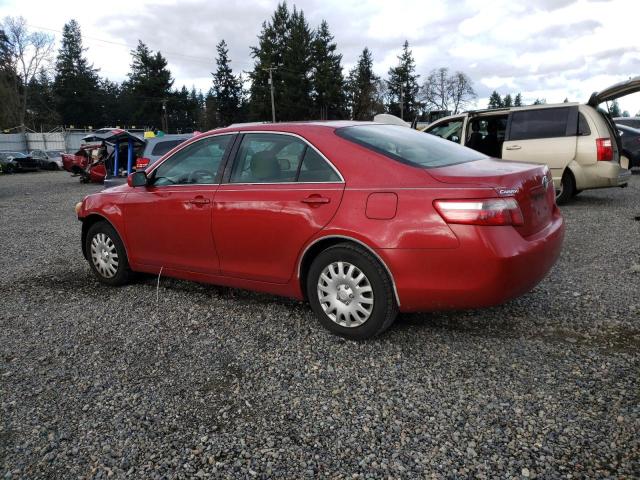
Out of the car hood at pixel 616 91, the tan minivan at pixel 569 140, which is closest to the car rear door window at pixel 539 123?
the tan minivan at pixel 569 140

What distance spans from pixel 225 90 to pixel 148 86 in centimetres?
1165

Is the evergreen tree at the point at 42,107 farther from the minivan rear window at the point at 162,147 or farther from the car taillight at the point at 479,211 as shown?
the car taillight at the point at 479,211

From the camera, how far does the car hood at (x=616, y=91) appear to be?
7508mm

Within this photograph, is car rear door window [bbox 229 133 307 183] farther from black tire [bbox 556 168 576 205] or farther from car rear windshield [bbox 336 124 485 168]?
black tire [bbox 556 168 576 205]

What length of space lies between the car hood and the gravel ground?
13.9ft

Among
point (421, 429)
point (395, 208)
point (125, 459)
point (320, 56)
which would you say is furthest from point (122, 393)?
point (320, 56)

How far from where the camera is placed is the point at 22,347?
369cm

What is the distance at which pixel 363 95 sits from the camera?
255ft

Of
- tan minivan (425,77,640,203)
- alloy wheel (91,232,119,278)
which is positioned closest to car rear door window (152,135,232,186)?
alloy wheel (91,232,119,278)

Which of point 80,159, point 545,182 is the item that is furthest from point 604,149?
point 80,159

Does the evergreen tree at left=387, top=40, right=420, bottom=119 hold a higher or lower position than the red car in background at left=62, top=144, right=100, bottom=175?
higher

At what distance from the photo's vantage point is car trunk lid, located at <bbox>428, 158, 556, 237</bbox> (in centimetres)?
306

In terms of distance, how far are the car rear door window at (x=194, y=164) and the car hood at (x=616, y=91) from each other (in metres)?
6.54

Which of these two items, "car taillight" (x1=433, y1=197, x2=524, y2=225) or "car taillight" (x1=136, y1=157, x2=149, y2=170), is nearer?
"car taillight" (x1=433, y1=197, x2=524, y2=225)
